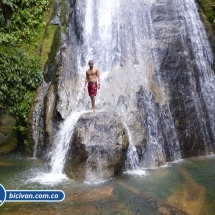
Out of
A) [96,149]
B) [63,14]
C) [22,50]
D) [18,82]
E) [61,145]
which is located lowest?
[96,149]

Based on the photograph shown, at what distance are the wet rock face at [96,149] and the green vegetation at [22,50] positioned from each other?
107 inches

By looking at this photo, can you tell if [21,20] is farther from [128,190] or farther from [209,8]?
[128,190]

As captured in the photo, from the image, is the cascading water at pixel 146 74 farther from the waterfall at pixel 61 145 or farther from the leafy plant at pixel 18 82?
the leafy plant at pixel 18 82

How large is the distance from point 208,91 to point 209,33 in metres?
2.43

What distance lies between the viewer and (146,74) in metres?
9.21

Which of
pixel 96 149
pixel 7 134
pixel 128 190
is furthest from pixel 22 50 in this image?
pixel 128 190

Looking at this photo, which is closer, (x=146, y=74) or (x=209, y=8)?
(x=146, y=74)

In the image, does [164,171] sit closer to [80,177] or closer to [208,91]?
[80,177]

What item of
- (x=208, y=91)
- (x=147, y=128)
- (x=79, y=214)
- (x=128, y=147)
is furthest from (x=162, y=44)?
(x=79, y=214)

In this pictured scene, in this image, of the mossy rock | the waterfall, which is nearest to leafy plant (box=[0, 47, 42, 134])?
the mossy rock

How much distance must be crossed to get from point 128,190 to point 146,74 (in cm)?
435

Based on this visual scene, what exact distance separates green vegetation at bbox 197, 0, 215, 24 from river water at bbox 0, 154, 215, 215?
230 inches

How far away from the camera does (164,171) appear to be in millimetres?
7148

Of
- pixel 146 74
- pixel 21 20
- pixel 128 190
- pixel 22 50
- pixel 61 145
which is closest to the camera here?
pixel 128 190
